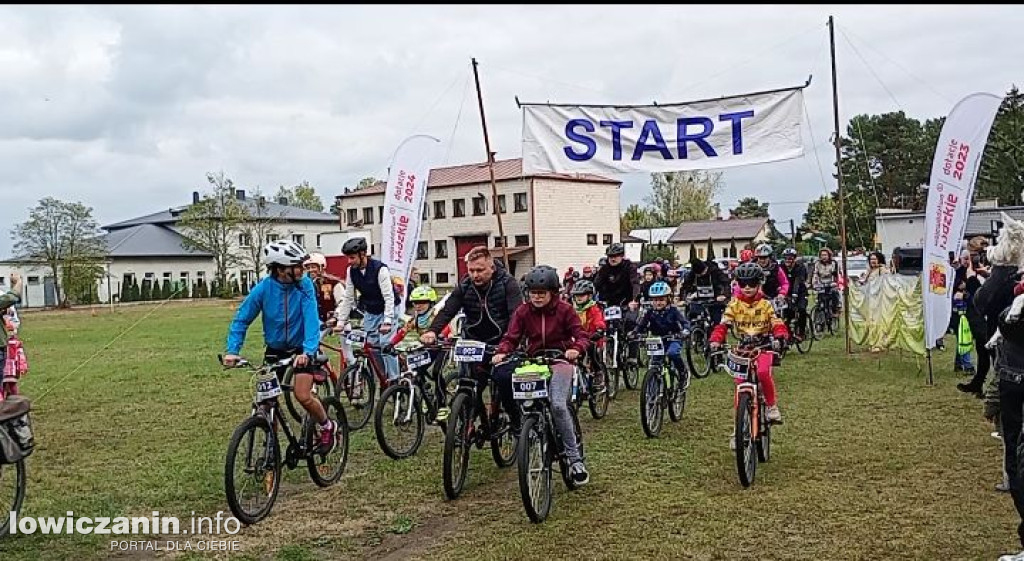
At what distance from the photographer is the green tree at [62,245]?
51281mm

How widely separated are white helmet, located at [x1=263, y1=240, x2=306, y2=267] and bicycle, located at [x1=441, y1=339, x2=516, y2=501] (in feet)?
4.52

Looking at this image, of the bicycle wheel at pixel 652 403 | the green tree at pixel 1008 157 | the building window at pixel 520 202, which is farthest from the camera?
the building window at pixel 520 202

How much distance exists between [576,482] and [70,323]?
3167 cm

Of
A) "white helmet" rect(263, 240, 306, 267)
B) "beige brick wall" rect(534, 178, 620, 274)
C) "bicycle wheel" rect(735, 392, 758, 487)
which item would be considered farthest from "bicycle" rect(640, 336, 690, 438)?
"beige brick wall" rect(534, 178, 620, 274)

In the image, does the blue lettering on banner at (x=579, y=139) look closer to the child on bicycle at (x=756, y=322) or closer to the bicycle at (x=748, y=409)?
the child on bicycle at (x=756, y=322)

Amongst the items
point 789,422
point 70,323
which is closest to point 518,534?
point 789,422

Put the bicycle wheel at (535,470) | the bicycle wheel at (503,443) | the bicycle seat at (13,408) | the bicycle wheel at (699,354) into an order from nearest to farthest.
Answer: the bicycle seat at (13,408), the bicycle wheel at (535,470), the bicycle wheel at (503,443), the bicycle wheel at (699,354)

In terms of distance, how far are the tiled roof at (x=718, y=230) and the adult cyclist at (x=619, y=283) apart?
5877 centimetres

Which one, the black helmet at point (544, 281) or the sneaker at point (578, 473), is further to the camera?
the sneaker at point (578, 473)

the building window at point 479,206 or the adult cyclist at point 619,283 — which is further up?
the building window at point 479,206

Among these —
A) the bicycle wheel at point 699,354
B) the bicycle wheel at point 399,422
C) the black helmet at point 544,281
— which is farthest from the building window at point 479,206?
the black helmet at point 544,281

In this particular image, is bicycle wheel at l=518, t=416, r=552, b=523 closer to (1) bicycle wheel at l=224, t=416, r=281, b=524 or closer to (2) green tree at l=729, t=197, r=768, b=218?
(1) bicycle wheel at l=224, t=416, r=281, b=524

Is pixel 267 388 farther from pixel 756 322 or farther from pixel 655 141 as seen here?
pixel 655 141

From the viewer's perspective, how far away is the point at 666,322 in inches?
392
